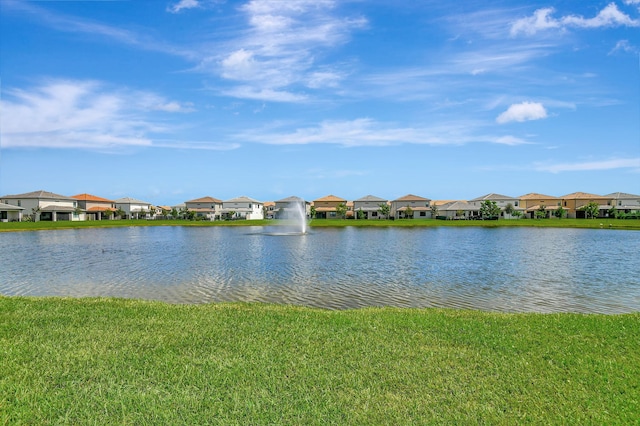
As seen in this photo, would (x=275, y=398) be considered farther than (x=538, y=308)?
No

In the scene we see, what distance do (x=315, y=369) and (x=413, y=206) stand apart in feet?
318

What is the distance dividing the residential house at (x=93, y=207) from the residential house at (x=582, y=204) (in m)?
111

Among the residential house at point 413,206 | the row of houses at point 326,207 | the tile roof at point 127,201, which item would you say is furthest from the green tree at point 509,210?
the tile roof at point 127,201

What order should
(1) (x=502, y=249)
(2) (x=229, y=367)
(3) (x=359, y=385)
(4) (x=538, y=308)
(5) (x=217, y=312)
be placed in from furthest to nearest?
1. (1) (x=502, y=249)
2. (4) (x=538, y=308)
3. (5) (x=217, y=312)
4. (2) (x=229, y=367)
5. (3) (x=359, y=385)

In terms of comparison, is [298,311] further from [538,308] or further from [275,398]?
[538,308]

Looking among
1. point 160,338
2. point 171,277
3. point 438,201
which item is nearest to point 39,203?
point 171,277

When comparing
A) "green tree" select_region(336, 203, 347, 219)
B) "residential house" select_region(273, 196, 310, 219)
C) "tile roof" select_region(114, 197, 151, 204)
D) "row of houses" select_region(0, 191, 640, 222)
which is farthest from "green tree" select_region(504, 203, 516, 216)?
"tile roof" select_region(114, 197, 151, 204)

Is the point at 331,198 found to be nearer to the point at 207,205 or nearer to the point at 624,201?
the point at 207,205

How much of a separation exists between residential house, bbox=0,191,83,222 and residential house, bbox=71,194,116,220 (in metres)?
6.95

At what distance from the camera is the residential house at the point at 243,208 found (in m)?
107

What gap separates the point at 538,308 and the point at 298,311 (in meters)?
7.50

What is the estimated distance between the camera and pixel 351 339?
295 inches

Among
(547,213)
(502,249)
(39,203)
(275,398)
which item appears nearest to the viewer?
(275,398)

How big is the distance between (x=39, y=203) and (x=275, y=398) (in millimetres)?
100118
